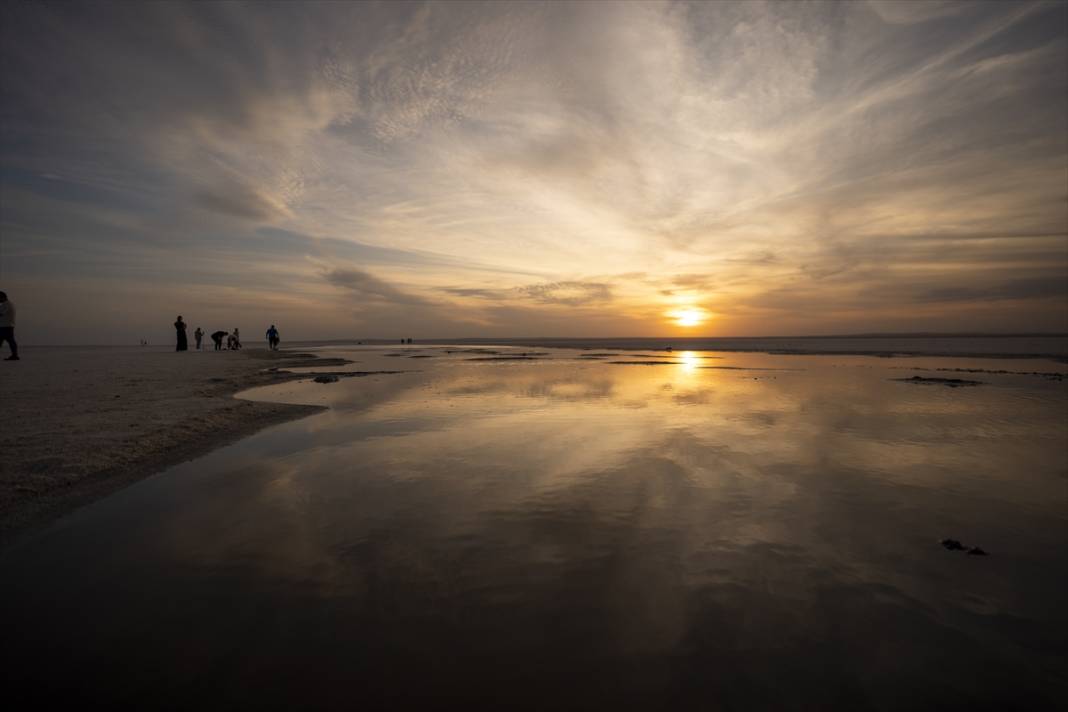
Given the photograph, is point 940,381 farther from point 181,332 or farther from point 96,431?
point 181,332

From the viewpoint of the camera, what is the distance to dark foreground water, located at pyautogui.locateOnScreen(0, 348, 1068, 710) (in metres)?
3.55

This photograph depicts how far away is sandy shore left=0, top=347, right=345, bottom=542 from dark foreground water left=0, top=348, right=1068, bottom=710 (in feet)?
2.80

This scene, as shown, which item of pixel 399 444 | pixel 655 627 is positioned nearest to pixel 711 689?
pixel 655 627

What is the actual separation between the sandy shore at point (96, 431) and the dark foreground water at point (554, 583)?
0.85m

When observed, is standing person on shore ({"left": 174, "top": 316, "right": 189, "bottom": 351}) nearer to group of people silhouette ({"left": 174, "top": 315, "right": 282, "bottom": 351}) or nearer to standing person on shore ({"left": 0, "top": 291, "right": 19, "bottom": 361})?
group of people silhouette ({"left": 174, "top": 315, "right": 282, "bottom": 351})

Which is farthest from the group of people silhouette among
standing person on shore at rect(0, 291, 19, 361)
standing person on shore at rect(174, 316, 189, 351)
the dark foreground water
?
the dark foreground water

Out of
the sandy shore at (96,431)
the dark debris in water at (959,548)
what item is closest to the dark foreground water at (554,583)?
the dark debris in water at (959,548)

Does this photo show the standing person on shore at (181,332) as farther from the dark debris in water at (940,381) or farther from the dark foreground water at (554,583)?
the dark debris in water at (940,381)

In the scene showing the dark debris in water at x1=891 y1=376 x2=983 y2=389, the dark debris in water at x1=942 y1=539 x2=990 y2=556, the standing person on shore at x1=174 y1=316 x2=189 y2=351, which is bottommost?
the dark debris in water at x1=942 y1=539 x2=990 y2=556

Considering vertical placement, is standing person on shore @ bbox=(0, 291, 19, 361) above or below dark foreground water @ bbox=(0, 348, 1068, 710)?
above

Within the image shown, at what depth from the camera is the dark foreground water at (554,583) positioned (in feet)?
11.6

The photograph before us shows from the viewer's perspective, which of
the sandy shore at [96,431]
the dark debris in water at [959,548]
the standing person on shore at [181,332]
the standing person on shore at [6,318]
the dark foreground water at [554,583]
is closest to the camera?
the dark foreground water at [554,583]

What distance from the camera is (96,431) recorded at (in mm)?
10586

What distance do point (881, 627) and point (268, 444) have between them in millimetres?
11936
